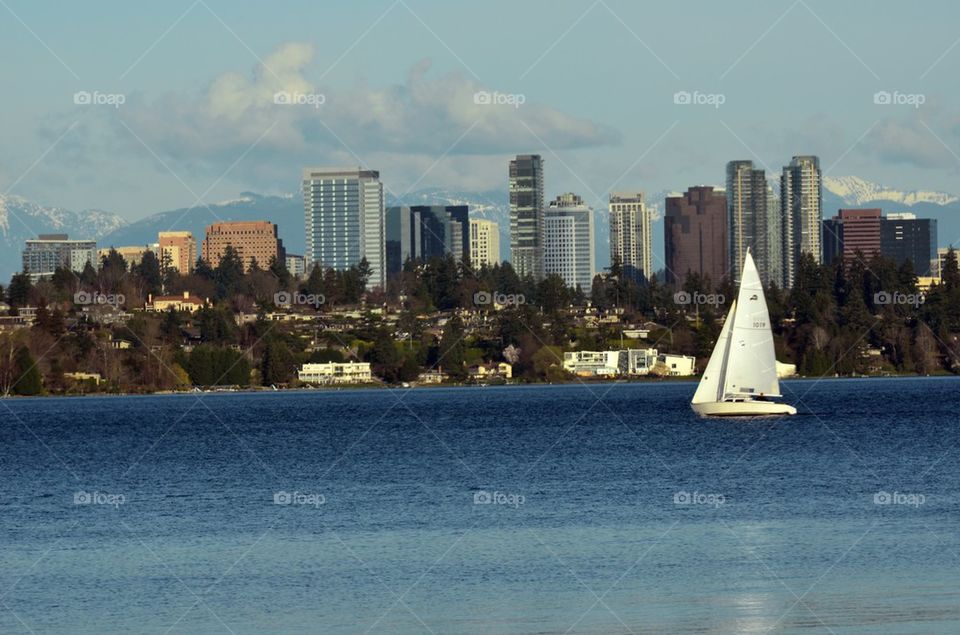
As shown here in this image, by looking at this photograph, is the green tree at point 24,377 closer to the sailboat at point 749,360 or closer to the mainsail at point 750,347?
the sailboat at point 749,360

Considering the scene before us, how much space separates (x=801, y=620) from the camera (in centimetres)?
2995

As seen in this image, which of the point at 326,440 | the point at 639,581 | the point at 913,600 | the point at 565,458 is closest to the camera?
the point at 913,600

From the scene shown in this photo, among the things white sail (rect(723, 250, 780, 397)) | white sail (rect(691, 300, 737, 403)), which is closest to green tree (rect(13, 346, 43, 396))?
white sail (rect(691, 300, 737, 403))

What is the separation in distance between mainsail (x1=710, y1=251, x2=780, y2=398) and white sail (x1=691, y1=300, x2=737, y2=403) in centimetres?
97

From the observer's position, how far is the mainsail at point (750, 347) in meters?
89.4

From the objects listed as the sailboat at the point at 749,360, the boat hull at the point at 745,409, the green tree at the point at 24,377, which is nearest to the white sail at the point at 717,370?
the sailboat at the point at 749,360

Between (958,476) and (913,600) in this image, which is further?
(958,476)

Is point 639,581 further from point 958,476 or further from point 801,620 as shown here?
point 958,476

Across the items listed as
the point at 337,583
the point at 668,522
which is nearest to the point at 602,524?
the point at 668,522

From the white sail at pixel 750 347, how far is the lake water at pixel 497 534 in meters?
2.35

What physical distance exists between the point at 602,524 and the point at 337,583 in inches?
442

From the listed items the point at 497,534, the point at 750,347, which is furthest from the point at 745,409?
the point at 497,534

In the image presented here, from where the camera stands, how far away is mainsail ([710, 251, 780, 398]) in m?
89.4

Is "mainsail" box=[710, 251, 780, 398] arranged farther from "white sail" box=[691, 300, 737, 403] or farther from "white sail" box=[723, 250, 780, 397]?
"white sail" box=[691, 300, 737, 403]
